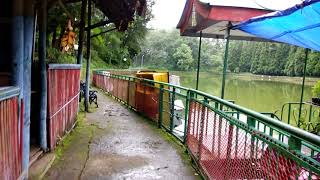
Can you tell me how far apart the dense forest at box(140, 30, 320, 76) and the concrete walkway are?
2151 inches

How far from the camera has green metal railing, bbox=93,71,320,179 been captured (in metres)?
2.30

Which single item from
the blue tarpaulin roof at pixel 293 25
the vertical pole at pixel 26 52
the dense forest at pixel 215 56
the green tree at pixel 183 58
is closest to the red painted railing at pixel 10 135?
the vertical pole at pixel 26 52

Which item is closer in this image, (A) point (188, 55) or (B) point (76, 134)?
(B) point (76, 134)

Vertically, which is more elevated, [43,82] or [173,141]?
Answer: [43,82]

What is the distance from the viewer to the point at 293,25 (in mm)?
5297

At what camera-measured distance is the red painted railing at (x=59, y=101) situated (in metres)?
5.28

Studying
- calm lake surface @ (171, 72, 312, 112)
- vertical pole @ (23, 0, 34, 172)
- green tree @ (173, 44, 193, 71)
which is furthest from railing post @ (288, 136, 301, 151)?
green tree @ (173, 44, 193, 71)

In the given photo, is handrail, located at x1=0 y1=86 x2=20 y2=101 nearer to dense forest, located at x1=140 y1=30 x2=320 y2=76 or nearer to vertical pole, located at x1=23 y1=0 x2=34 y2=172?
vertical pole, located at x1=23 y1=0 x2=34 y2=172

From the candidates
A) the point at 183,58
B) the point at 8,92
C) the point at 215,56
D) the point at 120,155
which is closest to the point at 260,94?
the point at 120,155

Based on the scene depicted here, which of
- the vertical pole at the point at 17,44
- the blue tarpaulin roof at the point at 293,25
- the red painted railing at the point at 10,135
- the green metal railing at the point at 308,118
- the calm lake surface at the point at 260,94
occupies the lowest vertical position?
the calm lake surface at the point at 260,94

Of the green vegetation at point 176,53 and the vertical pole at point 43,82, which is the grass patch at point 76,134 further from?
the green vegetation at point 176,53

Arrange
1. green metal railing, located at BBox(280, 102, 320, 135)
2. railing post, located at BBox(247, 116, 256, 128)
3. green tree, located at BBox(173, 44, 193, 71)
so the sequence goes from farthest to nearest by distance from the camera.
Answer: green tree, located at BBox(173, 44, 193, 71) → green metal railing, located at BBox(280, 102, 320, 135) → railing post, located at BBox(247, 116, 256, 128)

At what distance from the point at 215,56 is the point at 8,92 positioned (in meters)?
94.6

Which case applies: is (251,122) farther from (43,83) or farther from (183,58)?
(183,58)
